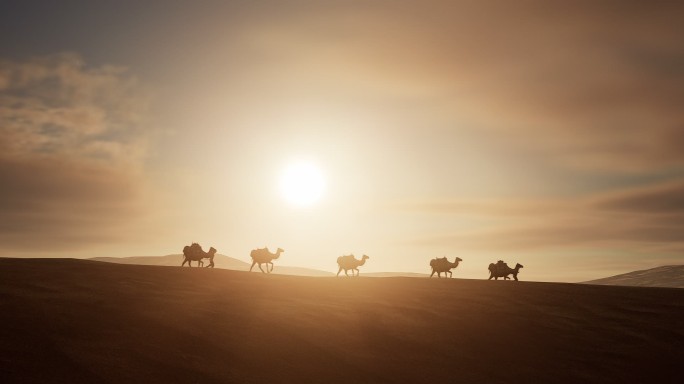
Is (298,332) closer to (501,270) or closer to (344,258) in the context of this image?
(344,258)

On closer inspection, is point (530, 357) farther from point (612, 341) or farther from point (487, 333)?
point (612, 341)

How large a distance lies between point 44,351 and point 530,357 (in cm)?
1320

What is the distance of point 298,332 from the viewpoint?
1450 centimetres

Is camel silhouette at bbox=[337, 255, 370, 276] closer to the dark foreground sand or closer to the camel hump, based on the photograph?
the camel hump

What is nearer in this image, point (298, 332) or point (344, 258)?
point (298, 332)

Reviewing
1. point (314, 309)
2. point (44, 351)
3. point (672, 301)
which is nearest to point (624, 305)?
point (672, 301)

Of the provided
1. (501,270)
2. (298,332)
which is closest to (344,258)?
(501,270)

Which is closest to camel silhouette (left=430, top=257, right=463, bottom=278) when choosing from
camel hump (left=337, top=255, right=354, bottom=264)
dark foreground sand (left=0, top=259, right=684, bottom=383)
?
camel hump (left=337, top=255, right=354, bottom=264)

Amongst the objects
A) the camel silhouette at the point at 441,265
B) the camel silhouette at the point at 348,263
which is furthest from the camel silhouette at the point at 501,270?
the camel silhouette at the point at 348,263

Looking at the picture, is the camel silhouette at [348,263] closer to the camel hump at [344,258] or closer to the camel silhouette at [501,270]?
the camel hump at [344,258]

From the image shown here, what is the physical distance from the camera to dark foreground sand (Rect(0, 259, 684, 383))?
439 inches

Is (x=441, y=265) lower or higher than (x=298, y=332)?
higher

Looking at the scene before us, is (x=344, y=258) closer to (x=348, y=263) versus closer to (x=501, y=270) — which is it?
(x=348, y=263)

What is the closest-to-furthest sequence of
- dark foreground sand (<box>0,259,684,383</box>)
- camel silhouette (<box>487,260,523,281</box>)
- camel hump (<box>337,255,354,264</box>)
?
1. dark foreground sand (<box>0,259,684,383</box>)
2. camel silhouette (<box>487,260,523,281</box>)
3. camel hump (<box>337,255,354,264</box>)
